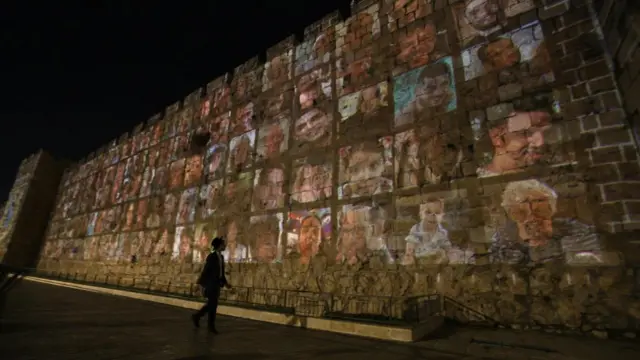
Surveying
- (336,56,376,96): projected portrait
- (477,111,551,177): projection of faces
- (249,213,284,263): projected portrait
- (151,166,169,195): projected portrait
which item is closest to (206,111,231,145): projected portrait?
(151,166,169,195): projected portrait

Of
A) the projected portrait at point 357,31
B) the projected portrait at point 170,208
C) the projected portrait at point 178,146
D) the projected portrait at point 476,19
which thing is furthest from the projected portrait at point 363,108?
the projected portrait at point 178,146

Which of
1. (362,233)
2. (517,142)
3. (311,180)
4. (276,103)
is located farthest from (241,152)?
(517,142)

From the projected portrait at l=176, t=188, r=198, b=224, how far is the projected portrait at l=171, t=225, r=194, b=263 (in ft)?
1.06

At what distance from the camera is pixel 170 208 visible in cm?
1399

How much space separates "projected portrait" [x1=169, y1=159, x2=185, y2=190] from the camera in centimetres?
1422

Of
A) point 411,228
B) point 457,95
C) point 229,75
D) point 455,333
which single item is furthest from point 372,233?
point 229,75

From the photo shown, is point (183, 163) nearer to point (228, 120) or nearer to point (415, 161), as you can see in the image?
point (228, 120)

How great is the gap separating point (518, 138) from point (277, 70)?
27.3ft

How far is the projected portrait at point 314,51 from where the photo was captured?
10.4 metres

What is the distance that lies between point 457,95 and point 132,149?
17634mm

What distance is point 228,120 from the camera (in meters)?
13.0

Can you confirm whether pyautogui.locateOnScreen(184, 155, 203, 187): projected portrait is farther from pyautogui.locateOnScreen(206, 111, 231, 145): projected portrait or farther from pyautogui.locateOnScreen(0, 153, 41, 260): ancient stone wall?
pyautogui.locateOnScreen(0, 153, 41, 260): ancient stone wall

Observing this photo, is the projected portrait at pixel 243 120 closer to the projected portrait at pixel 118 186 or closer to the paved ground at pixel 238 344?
the paved ground at pixel 238 344

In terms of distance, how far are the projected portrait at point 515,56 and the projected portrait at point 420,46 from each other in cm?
69
